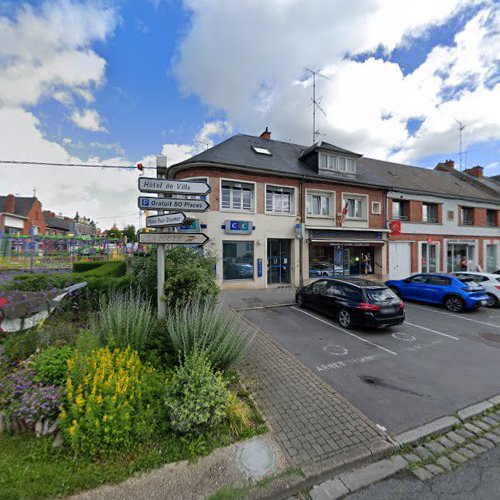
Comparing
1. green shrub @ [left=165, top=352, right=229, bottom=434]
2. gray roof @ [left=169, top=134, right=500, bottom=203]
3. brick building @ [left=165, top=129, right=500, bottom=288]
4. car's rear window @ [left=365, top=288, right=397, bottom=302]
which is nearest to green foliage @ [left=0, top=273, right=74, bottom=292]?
green shrub @ [left=165, top=352, right=229, bottom=434]

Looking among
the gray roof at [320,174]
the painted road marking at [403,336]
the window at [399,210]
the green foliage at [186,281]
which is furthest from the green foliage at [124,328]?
the window at [399,210]

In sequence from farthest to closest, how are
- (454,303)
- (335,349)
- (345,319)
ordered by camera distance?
(454,303)
(345,319)
(335,349)

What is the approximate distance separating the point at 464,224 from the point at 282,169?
16.6 metres

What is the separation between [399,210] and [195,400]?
61.5 ft

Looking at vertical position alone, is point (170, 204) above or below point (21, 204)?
below

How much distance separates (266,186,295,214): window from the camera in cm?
1354

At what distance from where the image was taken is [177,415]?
2719mm

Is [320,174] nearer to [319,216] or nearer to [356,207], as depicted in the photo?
[319,216]

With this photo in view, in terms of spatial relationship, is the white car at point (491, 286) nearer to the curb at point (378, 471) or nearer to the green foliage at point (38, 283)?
the curb at point (378, 471)

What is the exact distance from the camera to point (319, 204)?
14859 millimetres

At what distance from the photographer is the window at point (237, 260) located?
12.6m

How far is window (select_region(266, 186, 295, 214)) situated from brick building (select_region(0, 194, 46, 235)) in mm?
42474

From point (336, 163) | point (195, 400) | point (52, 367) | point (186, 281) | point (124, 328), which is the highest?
point (336, 163)

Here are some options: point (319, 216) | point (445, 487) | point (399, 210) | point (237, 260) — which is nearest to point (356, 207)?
point (319, 216)
